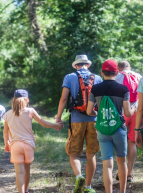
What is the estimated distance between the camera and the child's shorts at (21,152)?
182 inches

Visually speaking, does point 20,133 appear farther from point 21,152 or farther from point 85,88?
point 85,88

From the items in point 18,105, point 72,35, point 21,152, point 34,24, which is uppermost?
point 34,24

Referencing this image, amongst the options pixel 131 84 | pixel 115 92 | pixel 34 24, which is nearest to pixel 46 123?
pixel 115 92

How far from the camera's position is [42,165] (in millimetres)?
7266

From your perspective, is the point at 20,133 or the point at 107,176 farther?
the point at 20,133

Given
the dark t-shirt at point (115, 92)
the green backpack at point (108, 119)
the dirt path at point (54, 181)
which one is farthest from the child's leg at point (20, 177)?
the dark t-shirt at point (115, 92)

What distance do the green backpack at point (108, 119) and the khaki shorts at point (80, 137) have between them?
0.75 metres

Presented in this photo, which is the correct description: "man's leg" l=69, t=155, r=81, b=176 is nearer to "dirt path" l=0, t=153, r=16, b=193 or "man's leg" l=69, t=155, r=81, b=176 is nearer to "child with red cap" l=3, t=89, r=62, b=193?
"child with red cap" l=3, t=89, r=62, b=193

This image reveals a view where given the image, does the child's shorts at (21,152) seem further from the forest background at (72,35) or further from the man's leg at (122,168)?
the forest background at (72,35)

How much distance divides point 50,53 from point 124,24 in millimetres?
4924

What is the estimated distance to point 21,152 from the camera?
15.3ft

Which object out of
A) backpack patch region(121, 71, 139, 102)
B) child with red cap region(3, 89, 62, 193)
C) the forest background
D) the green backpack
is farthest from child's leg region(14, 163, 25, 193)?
the forest background

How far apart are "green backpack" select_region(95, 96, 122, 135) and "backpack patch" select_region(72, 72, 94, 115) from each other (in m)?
0.74

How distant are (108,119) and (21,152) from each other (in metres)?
1.26
